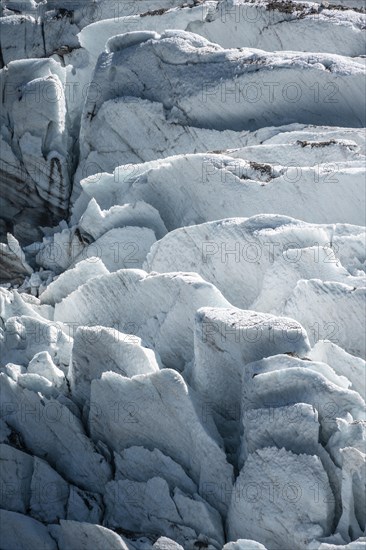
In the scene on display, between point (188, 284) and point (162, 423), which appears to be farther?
point (188, 284)

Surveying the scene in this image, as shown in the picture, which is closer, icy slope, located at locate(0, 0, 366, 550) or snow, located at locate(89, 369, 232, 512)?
icy slope, located at locate(0, 0, 366, 550)

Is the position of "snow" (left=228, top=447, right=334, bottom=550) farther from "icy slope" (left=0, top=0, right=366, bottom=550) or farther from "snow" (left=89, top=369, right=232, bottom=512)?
"snow" (left=89, top=369, right=232, bottom=512)

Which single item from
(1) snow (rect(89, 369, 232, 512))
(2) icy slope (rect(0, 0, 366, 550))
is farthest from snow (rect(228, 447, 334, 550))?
(1) snow (rect(89, 369, 232, 512))

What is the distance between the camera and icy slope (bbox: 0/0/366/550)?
1891cm

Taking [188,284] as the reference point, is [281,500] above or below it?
below

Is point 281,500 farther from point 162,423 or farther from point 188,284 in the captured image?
point 188,284

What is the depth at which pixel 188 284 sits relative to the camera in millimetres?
22312

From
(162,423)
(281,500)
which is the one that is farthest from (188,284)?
(281,500)

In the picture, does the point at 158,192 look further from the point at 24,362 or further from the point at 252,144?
the point at 24,362

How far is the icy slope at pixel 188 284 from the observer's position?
744 inches

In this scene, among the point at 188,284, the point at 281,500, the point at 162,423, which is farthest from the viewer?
the point at 188,284

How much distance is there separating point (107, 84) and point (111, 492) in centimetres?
1453

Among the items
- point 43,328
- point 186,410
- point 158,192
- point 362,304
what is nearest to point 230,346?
point 186,410

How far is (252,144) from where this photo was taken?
2834 cm
